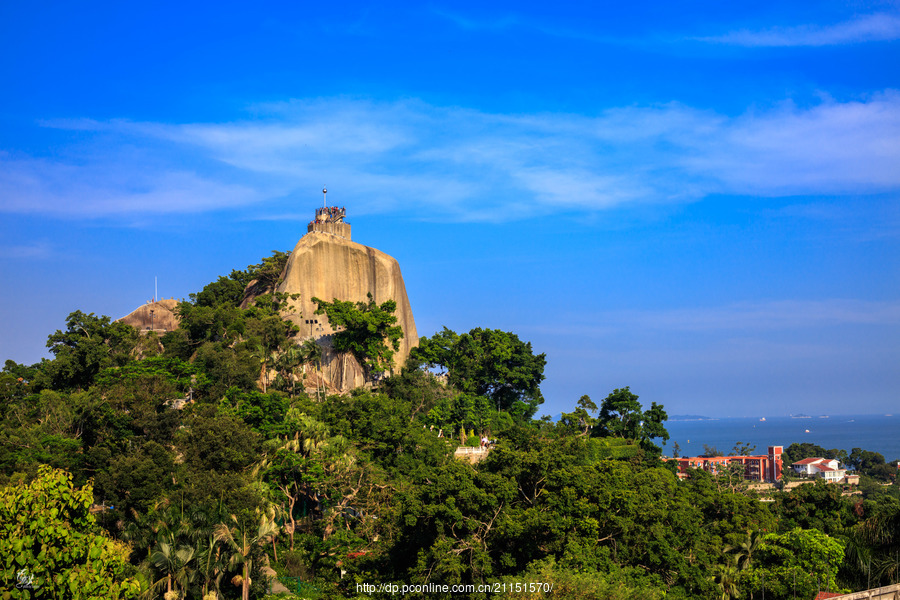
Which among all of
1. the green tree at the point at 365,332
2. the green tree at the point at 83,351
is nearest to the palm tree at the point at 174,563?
the green tree at the point at 83,351

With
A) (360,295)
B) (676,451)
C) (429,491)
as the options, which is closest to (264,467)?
(429,491)

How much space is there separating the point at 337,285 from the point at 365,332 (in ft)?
19.8

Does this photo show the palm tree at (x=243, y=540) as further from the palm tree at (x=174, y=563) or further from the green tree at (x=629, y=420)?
the green tree at (x=629, y=420)

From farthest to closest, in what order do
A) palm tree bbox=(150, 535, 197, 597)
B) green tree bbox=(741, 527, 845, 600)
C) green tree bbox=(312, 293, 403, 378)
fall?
green tree bbox=(312, 293, 403, 378)
green tree bbox=(741, 527, 845, 600)
palm tree bbox=(150, 535, 197, 597)

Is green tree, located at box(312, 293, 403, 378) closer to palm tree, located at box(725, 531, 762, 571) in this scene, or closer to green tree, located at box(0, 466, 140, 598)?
palm tree, located at box(725, 531, 762, 571)

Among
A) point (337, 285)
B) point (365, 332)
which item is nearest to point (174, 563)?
point (365, 332)

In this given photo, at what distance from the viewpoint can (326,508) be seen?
33469 millimetres

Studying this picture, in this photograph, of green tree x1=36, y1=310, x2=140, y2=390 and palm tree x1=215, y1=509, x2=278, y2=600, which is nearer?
palm tree x1=215, y1=509, x2=278, y2=600

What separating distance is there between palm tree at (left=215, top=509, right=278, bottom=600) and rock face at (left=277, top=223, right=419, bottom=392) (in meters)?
24.0

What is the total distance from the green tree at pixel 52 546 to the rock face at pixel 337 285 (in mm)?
37261

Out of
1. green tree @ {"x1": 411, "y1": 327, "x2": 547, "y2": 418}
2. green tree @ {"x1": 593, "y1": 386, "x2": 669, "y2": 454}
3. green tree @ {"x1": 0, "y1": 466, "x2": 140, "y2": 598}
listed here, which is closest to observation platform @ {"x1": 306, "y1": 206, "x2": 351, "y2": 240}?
green tree @ {"x1": 411, "y1": 327, "x2": 547, "y2": 418}

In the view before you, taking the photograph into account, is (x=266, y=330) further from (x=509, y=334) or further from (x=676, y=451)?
(x=676, y=451)

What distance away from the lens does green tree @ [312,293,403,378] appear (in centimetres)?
4966

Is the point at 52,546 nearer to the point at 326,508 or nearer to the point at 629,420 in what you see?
the point at 326,508
